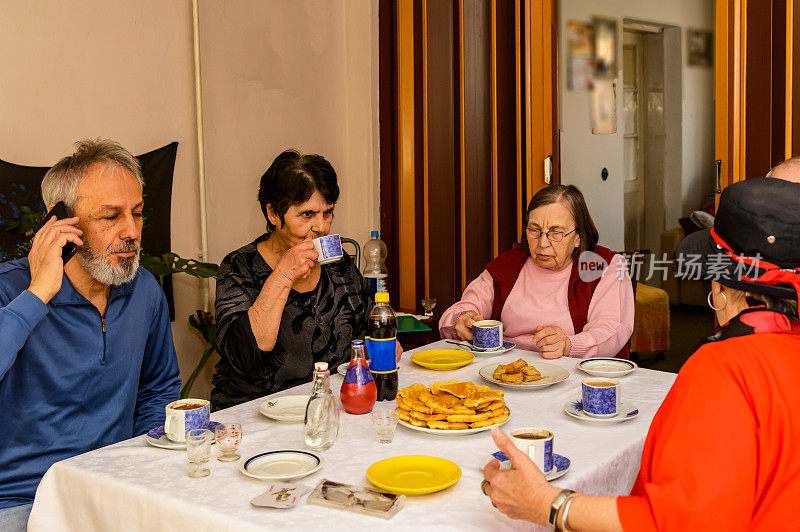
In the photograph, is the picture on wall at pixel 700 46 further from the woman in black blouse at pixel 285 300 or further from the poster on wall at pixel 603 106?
the woman in black blouse at pixel 285 300

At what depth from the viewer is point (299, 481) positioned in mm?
1410

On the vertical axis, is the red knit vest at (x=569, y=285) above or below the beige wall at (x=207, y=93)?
below

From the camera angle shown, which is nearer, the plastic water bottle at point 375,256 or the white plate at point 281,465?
the white plate at point 281,465

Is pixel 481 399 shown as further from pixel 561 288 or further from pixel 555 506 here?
pixel 561 288

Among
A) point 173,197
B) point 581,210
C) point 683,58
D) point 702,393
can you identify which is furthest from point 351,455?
point 683,58

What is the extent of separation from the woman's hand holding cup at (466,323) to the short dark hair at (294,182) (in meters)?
0.63

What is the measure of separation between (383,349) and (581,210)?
119 cm

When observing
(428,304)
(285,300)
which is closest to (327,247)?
(285,300)

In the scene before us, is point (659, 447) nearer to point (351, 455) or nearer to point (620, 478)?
point (620, 478)

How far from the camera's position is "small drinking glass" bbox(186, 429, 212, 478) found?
1435 millimetres

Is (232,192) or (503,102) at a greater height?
(503,102)

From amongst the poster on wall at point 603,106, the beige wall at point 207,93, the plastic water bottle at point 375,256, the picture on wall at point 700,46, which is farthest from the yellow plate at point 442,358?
the picture on wall at point 700,46

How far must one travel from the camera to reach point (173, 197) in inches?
142

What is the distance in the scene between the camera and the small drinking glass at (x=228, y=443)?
153 cm
